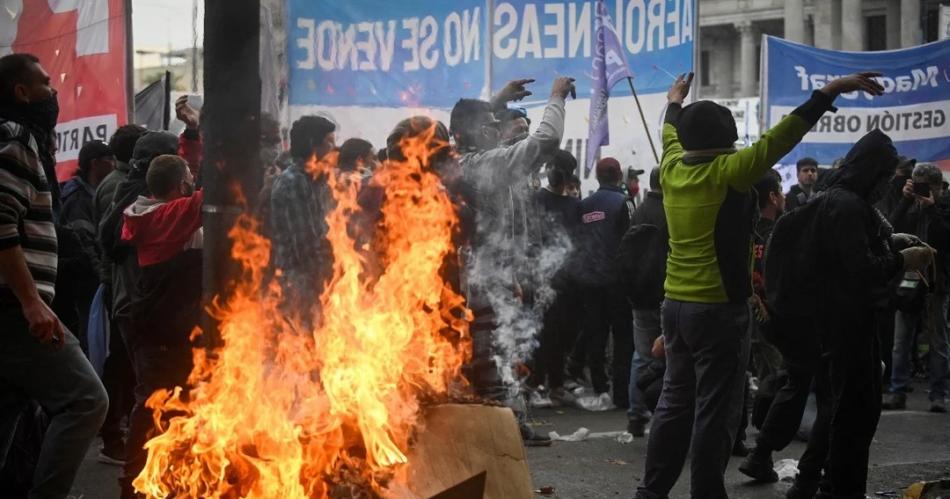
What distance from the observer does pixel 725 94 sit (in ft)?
230

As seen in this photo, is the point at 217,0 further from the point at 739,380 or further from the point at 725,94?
the point at 725,94

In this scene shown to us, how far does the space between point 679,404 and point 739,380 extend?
0.35 m

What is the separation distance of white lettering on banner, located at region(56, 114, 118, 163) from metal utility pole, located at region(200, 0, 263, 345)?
21.1ft

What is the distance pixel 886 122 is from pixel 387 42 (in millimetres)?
6361

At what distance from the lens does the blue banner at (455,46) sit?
1087cm

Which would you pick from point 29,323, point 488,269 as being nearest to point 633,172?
point 488,269

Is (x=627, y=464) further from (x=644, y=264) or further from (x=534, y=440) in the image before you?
(x=644, y=264)

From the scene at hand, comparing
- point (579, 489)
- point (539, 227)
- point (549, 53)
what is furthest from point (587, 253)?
point (579, 489)

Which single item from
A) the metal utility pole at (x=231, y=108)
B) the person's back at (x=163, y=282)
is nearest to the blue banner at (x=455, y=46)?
the person's back at (x=163, y=282)

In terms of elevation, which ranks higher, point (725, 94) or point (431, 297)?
point (725, 94)

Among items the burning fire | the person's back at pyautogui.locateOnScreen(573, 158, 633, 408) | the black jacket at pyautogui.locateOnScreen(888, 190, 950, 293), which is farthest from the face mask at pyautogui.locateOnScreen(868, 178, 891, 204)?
the black jacket at pyautogui.locateOnScreen(888, 190, 950, 293)

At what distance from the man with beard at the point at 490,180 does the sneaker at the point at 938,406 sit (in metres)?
4.64

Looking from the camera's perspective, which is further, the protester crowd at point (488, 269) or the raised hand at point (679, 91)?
the raised hand at point (679, 91)

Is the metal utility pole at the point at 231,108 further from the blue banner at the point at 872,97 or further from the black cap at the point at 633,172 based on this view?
the blue banner at the point at 872,97
